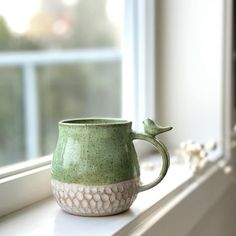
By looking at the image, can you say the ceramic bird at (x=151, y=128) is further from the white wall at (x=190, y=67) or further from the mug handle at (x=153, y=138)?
the white wall at (x=190, y=67)

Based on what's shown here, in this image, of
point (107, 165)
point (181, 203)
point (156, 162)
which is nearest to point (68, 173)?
point (107, 165)

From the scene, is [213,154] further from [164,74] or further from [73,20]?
[73,20]

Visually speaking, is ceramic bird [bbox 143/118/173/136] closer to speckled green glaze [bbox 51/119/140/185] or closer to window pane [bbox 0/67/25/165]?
speckled green glaze [bbox 51/119/140/185]

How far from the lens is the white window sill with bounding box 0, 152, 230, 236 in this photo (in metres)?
0.64

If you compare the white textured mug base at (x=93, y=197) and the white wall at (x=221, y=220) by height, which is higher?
the white textured mug base at (x=93, y=197)

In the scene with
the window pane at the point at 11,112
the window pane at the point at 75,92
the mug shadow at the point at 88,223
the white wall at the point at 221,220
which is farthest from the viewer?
the window pane at the point at 75,92

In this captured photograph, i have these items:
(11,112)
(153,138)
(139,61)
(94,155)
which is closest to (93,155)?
(94,155)

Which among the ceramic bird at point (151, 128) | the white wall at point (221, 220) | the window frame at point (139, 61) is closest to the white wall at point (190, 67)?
the window frame at point (139, 61)

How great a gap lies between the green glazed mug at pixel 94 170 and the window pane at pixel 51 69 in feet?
6.51

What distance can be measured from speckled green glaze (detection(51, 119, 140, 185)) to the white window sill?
2.4 inches

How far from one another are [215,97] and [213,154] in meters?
0.15

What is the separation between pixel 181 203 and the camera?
2.84 ft

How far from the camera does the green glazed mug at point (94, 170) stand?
2.18 ft

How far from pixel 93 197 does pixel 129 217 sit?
7 cm
